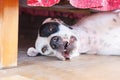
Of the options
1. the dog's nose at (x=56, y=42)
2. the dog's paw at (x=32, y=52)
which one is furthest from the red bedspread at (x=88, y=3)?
the dog's paw at (x=32, y=52)

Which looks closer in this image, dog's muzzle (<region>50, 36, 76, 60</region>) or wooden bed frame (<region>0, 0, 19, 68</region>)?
wooden bed frame (<region>0, 0, 19, 68</region>)

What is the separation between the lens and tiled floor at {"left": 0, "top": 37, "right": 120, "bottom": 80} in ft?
3.74

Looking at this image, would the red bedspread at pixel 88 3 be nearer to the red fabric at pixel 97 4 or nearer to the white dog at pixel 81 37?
the red fabric at pixel 97 4

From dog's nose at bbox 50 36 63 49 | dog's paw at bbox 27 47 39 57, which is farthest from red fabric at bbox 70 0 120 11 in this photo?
dog's paw at bbox 27 47 39 57

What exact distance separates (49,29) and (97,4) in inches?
12.8

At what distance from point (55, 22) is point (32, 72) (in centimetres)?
48

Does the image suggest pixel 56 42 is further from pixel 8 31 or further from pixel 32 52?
pixel 8 31

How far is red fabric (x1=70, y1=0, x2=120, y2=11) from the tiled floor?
28 centimetres

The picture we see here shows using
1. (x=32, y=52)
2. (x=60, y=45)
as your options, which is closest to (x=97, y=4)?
(x=60, y=45)

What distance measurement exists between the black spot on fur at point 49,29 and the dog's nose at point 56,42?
0.06 metres

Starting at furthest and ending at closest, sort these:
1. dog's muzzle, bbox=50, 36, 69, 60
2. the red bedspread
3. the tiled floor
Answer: dog's muzzle, bbox=50, 36, 69, 60 < the red bedspread < the tiled floor

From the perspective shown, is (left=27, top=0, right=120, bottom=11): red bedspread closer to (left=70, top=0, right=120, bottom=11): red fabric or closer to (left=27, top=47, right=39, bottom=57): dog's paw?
(left=70, top=0, right=120, bottom=11): red fabric

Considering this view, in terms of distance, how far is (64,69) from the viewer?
126 cm

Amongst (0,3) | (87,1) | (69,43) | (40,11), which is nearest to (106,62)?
(69,43)
